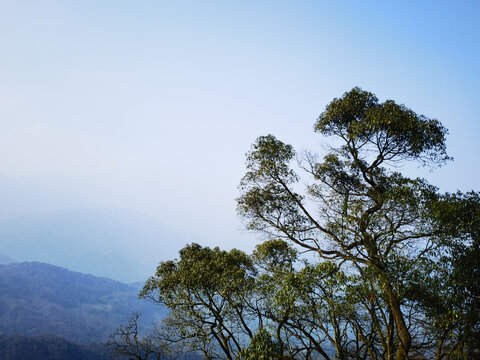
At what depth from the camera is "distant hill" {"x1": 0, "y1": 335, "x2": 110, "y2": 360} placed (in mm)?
96750

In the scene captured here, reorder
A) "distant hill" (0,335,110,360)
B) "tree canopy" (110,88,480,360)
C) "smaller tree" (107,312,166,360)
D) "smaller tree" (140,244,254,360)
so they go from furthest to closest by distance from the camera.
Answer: "distant hill" (0,335,110,360) → "smaller tree" (107,312,166,360) → "smaller tree" (140,244,254,360) → "tree canopy" (110,88,480,360)

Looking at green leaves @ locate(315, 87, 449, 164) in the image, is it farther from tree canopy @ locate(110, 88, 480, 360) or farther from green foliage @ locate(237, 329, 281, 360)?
green foliage @ locate(237, 329, 281, 360)

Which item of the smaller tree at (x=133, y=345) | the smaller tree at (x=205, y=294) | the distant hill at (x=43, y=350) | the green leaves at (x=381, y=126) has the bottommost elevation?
the distant hill at (x=43, y=350)

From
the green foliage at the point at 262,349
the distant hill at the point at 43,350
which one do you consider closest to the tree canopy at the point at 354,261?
the green foliage at the point at 262,349

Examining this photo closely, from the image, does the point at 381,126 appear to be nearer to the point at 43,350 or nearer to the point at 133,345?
the point at 133,345

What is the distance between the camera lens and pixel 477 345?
27.2ft

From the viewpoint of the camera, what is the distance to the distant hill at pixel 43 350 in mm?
96750

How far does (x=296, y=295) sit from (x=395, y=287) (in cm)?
297

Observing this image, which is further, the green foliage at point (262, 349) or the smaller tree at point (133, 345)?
the smaller tree at point (133, 345)

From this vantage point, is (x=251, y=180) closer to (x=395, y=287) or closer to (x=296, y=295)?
(x=296, y=295)

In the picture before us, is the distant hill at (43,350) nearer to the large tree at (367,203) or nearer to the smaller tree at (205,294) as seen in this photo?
the smaller tree at (205,294)

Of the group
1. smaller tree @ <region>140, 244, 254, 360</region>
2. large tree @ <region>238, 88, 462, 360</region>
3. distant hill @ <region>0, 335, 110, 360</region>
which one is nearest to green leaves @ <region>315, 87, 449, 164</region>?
large tree @ <region>238, 88, 462, 360</region>

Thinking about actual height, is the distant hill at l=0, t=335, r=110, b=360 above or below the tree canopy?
below

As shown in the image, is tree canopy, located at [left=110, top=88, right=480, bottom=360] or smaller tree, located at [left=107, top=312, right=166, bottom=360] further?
smaller tree, located at [left=107, top=312, right=166, bottom=360]
